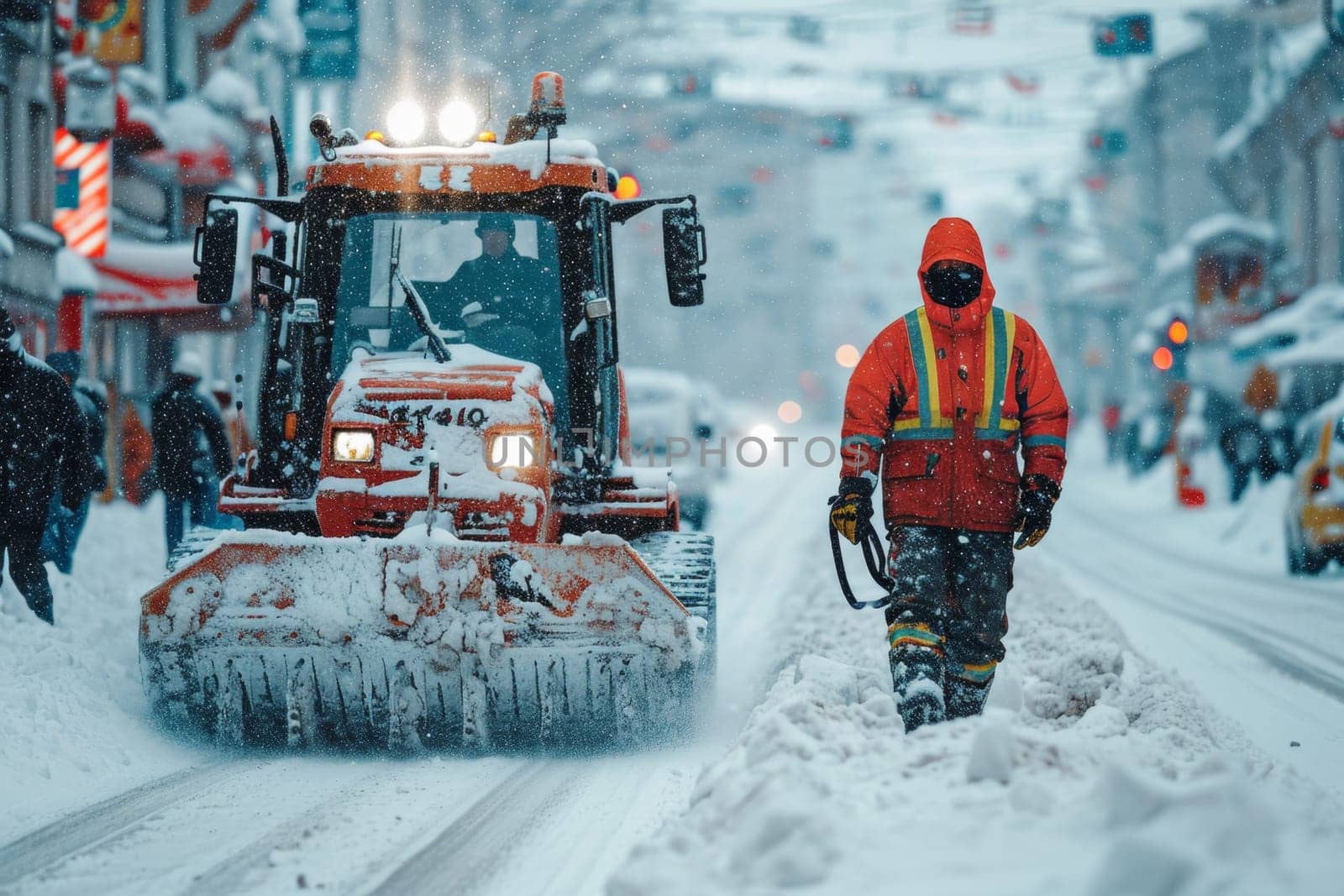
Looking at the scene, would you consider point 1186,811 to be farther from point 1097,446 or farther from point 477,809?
point 1097,446

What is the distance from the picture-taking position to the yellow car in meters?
14.5

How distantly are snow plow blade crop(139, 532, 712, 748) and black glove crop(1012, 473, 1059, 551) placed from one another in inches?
55.5

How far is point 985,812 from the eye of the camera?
4.33 meters

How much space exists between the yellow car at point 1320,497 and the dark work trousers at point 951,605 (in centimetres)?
943

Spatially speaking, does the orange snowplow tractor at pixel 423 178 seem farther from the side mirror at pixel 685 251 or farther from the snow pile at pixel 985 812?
the snow pile at pixel 985 812

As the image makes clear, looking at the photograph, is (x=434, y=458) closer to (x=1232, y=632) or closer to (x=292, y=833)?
(x=292, y=833)

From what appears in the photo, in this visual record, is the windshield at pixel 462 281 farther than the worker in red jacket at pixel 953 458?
Yes

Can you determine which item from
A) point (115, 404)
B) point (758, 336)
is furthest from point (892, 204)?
point (115, 404)

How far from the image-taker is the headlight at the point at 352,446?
283 inches

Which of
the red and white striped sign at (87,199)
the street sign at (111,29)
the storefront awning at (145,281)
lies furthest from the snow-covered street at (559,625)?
the street sign at (111,29)

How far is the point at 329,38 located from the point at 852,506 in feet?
74.3

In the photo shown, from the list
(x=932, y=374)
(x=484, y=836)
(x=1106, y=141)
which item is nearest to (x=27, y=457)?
(x=484, y=836)

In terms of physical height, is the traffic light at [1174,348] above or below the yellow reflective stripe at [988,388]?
above

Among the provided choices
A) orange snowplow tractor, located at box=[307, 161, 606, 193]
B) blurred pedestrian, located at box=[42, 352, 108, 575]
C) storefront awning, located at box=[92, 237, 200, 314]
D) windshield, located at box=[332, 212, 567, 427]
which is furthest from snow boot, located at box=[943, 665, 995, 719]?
storefront awning, located at box=[92, 237, 200, 314]
